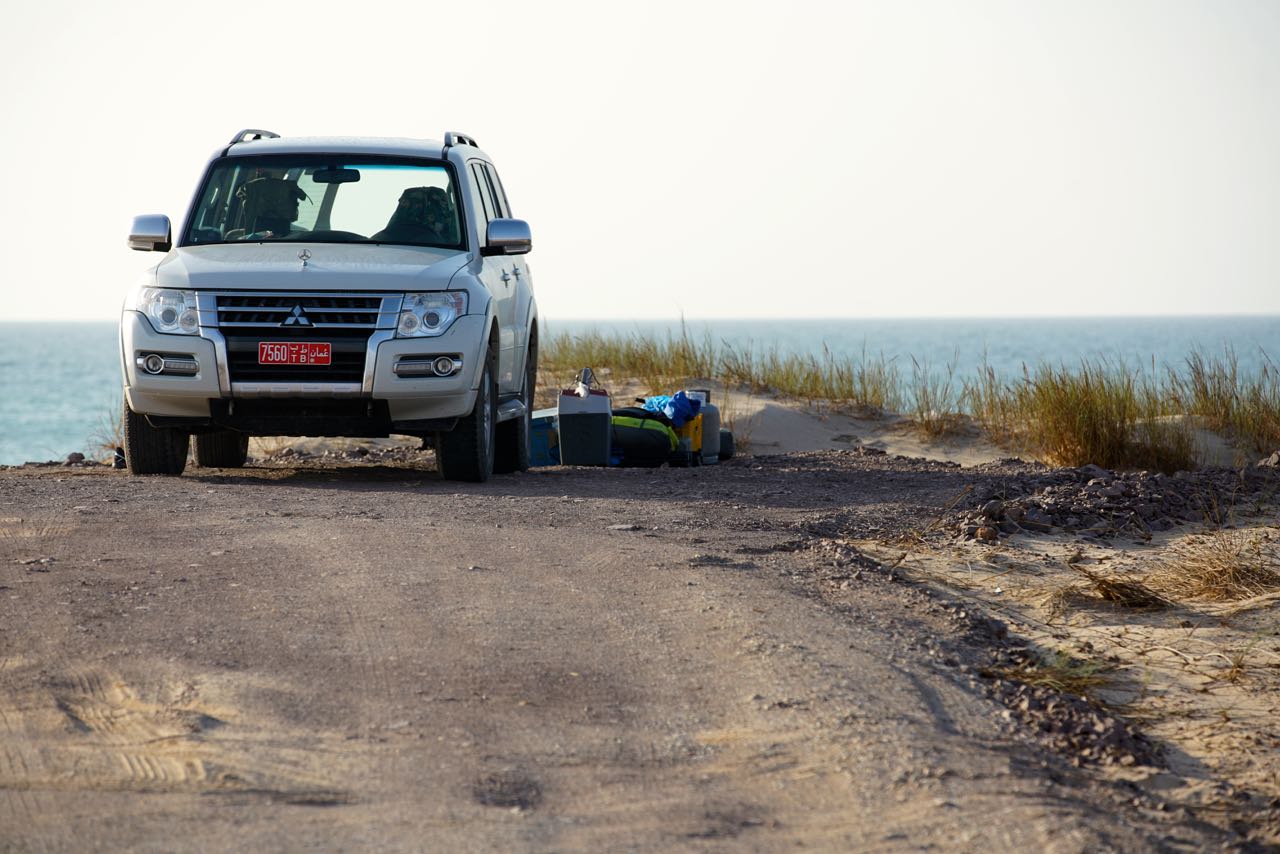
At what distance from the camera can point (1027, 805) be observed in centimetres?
382

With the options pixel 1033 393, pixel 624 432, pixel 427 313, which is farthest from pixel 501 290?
pixel 1033 393

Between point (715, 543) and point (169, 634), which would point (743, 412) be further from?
point (169, 634)

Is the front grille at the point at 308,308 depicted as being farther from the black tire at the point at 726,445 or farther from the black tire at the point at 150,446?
the black tire at the point at 726,445

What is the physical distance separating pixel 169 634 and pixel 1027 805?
2907 mm

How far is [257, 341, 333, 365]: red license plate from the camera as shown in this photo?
29.4 feet

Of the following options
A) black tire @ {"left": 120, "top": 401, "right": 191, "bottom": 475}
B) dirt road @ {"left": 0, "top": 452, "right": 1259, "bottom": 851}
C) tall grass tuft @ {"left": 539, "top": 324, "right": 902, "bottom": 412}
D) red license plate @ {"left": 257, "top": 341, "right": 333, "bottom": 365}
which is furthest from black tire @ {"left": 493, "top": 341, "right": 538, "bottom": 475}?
tall grass tuft @ {"left": 539, "top": 324, "right": 902, "bottom": 412}

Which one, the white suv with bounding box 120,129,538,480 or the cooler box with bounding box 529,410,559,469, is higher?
the white suv with bounding box 120,129,538,480

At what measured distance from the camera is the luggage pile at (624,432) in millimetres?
11312

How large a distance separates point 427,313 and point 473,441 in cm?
92

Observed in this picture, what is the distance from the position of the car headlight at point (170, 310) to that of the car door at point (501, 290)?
5.82ft

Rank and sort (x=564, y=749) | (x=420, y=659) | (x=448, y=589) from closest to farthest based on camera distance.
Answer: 1. (x=564, y=749)
2. (x=420, y=659)
3. (x=448, y=589)

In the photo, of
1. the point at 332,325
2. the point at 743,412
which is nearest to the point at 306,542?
the point at 332,325

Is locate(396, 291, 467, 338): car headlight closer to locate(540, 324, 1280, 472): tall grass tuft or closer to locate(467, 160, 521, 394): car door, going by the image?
locate(467, 160, 521, 394): car door

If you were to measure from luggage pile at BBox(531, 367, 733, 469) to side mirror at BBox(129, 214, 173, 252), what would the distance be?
10.2 feet
